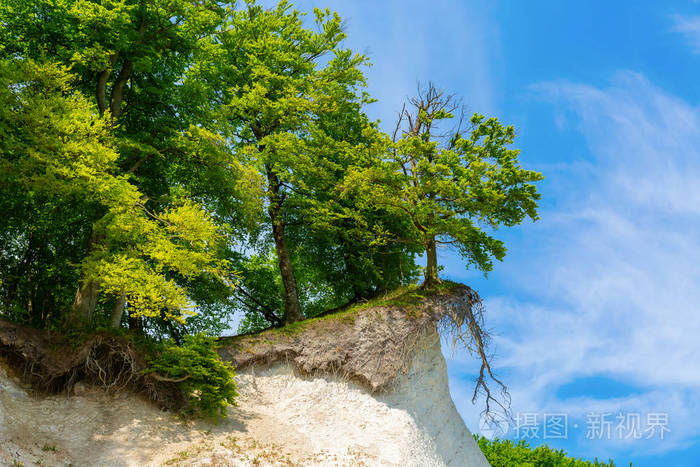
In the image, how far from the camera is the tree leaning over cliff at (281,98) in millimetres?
20547

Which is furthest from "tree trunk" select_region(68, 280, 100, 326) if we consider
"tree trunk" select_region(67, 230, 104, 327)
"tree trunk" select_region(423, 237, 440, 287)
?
"tree trunk" select_region(423, 237, 440, 287)

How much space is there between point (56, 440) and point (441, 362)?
1204 cm

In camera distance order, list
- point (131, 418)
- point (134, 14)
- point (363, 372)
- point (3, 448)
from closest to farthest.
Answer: point (3, 448) → point (131, 418) → point (363, 372) → point (134, 14)

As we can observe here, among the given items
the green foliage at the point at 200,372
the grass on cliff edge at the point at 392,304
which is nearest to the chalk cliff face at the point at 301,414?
the grass on cliff edge at the point at 392,304

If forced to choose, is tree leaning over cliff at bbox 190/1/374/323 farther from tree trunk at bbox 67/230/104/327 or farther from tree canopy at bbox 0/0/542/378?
Result: tree trunk at bbox 67/230/104/327

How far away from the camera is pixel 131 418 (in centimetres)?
1444

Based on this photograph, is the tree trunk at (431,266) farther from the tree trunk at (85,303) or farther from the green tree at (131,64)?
the tree trunk at (85,303)

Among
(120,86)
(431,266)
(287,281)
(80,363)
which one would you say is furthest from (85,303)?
(431,266)

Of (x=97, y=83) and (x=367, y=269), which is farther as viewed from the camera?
(x=367, y=269)

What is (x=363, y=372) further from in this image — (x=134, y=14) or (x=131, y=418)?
(x=134, y=14)

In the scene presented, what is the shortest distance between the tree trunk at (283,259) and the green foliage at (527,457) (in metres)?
10.7

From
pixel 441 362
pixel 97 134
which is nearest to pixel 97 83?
pixel 97 134

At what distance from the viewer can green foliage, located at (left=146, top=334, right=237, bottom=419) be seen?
14.2 meters

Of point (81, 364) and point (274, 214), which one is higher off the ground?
point (274, 214)
